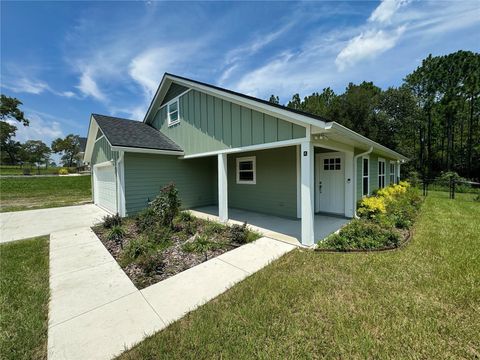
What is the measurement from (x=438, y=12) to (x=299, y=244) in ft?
27.0

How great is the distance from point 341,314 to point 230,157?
790 centimetres

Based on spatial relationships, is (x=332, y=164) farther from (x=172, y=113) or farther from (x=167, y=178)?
(x=172, y=113)

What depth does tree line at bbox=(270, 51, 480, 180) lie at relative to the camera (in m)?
22.4

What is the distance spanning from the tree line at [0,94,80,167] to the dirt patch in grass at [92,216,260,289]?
3604cm

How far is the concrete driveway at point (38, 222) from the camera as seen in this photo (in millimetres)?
6129

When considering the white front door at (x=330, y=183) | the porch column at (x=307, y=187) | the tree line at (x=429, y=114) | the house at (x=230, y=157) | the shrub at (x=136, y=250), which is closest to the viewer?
the shrub at (x=136, y=250)

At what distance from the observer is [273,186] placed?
26.6ft

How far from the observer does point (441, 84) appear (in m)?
23.9

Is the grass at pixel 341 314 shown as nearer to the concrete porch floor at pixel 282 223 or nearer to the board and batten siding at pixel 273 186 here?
the concrete porch floor at pixel 282 223

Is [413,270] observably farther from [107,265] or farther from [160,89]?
[160,89]

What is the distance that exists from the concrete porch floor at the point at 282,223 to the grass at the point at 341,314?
158 cm

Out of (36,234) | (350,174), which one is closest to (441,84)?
(350,174)

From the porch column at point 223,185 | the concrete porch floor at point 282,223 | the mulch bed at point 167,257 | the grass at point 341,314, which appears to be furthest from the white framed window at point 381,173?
the mulch bed at point 167,257

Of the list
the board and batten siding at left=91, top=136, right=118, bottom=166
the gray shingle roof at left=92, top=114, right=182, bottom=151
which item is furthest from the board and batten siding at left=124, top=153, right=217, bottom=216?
the board and batten siding at left=91, top=136, right=118, bottom=166
